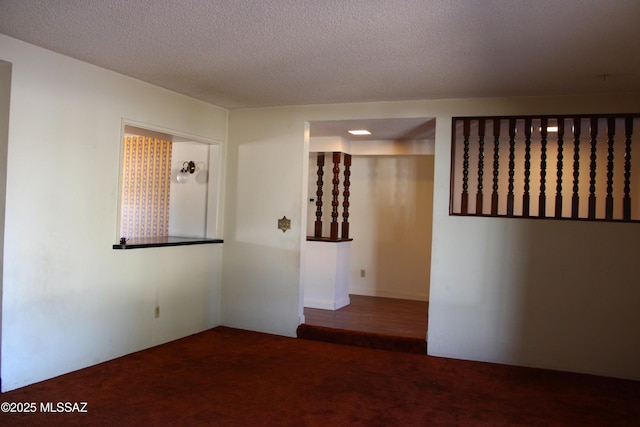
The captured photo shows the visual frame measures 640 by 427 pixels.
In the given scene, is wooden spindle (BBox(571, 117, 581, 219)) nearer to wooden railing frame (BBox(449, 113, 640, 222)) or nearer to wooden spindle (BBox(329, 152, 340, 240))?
wooden railing frame (BBox(449, 113, 640, 222))

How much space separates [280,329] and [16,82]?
128 inches

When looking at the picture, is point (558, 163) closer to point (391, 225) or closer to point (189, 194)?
point (391, 225)

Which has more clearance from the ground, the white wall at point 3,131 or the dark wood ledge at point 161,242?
the white wall at point 3,131

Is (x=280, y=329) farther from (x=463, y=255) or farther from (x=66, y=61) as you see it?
(x=66, y=61)

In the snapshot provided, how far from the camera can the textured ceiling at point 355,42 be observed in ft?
8.75

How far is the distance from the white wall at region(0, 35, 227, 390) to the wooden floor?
1773 millimetres

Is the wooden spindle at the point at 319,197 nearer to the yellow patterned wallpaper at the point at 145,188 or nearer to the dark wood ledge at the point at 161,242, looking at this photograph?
the dark wood ledge at the point at 161,242

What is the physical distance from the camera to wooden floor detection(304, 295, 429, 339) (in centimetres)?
509

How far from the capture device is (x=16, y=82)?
3371 mm

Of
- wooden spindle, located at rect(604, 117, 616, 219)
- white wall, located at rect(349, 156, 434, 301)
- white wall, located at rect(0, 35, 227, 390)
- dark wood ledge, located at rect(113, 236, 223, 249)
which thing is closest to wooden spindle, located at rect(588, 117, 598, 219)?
wooden spindle, located at rect(604, 117, 616, 219)

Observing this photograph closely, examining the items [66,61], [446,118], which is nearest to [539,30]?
[446,118]

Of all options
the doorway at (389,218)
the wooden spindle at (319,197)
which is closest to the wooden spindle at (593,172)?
→ the doorway at (389,218)

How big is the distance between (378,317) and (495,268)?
5.52 ft

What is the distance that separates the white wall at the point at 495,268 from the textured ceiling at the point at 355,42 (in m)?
0.59
